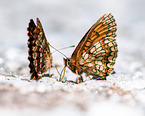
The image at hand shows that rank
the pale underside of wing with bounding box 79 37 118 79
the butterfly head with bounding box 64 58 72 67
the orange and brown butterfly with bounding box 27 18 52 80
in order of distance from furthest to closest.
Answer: the pale underside of wing with bounding box 79 37 118 79
the butterfly head with bounding box 64 58 72 67
the orange and brown butterfly with bounding box 27 18 52 80

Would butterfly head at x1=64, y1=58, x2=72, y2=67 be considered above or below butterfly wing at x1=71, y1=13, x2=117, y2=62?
below

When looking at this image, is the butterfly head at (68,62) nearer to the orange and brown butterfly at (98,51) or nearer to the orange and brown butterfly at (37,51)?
the orange and brown butterfly at (98,51)

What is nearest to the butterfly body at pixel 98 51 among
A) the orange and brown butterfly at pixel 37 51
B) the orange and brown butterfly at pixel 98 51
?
the orange and brown butterfly at pixel 98 51

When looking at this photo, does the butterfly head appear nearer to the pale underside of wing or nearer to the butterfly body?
the butterfly body

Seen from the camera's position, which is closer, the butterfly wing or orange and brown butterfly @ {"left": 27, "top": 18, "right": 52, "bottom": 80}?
orange and brown butterfly @ {"left": 27, "top": 18, "right": 52, "bottom": 80}

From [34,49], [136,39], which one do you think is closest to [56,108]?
[34,49]

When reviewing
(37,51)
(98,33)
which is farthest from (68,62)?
(98,33)

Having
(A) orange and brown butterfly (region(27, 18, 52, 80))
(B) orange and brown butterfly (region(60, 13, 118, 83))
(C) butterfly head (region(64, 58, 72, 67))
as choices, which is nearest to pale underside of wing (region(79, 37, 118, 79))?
(B) orange and brown butterfly (region(60, 13, 118, 83))

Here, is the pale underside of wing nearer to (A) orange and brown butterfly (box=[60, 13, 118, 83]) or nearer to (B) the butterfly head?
(A) orange and brown butterfly (box=[60, 13, 118, 83])

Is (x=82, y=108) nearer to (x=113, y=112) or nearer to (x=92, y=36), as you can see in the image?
(x=113, y=112)

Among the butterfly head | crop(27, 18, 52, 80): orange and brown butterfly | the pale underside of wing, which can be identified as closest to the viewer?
crop(27, 18, 52, 80): orange and brown butterfly
